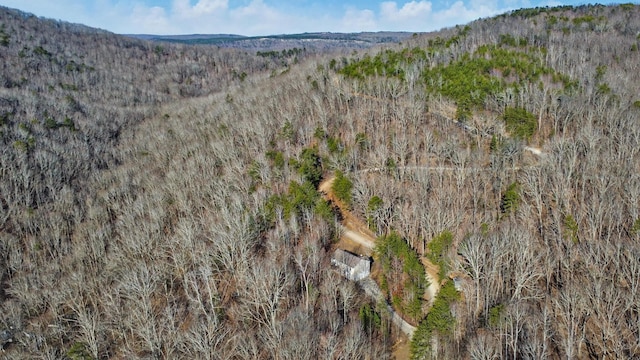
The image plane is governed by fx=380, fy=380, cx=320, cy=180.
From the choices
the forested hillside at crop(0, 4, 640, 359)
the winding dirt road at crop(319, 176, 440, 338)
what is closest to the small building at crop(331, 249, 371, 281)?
the winding dirt road at crop(319, 176, 440, 338)

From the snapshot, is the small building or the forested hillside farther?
the small building

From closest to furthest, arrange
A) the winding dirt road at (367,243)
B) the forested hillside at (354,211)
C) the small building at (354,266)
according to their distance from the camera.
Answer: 1. the forested hillside at (354,211)
2. the winding dirt road at (367,243)
3. the small building at (354,266)

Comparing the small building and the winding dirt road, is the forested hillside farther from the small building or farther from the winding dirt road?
the small building

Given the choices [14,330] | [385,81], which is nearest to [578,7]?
[385,81]

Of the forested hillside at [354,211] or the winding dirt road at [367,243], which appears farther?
the winding dirt road at [367,243]

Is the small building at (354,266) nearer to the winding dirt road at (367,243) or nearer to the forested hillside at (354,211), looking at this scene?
the winding dirt road at (367,243)

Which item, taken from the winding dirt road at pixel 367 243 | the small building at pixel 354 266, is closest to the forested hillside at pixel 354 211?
the winding dirt road at pixel 367 243

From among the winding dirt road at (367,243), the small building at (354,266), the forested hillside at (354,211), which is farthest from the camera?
the small building at (354,266)

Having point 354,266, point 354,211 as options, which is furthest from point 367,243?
point 354,266
